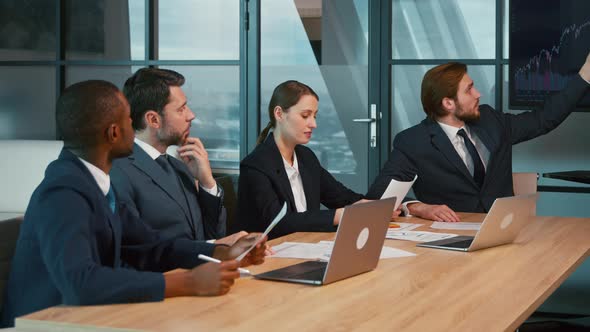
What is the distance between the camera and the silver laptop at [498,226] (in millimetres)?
3016

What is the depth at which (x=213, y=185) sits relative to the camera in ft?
11.6

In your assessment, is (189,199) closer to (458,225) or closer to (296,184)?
(296,184)

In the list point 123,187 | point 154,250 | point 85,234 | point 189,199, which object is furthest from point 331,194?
point 85,234

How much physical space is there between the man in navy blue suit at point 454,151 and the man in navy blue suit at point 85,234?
83.6 inches

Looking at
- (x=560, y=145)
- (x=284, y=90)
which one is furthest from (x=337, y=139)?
(x=284, y=90)

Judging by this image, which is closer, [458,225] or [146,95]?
[146,95]

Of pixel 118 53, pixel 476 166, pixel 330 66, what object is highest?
pixel 118 53

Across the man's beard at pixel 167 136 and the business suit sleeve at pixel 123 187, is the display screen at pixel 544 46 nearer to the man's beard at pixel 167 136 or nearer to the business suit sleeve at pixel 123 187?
the man's beard at pixel 167 136

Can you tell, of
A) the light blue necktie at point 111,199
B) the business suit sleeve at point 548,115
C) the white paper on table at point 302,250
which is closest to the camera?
the light blue necktie at point 111,199

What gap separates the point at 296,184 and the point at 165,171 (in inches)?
30.7

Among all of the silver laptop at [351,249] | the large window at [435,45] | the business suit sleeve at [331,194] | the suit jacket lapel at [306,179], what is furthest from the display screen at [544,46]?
the silver laptop at [351,249]

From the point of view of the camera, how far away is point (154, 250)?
272 cm

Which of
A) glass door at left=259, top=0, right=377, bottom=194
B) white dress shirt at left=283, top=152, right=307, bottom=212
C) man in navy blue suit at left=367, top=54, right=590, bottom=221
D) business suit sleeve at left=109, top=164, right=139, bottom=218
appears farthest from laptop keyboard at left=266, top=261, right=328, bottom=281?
glass door at left=259, top=0, right=377, bottom=194

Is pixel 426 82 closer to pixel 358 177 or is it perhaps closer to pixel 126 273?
pixel 358 177
